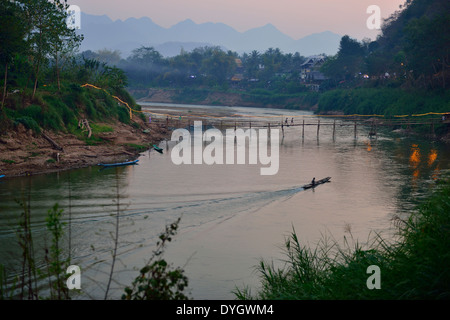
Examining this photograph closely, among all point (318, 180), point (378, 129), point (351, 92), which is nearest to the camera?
point (318, 180)

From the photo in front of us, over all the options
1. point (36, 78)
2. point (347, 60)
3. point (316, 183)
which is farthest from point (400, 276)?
point (347, 60)

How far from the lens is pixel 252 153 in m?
40.4

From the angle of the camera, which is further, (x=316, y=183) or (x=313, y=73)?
(x=313, y=73)

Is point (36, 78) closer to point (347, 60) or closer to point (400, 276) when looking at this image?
point (400, 276)

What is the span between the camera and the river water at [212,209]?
50.5 ft

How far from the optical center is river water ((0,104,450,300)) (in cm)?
1538

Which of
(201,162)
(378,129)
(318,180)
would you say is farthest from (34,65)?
(378,129)

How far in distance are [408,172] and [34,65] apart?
27595mm

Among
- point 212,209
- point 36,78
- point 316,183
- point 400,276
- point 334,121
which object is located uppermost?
point 36,78

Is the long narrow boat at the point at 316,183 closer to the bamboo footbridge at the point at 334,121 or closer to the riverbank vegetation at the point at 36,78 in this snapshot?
the riverbank vegetation at the point at 36,78

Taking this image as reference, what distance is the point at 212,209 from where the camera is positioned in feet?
73.3

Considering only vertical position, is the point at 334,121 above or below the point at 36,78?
below
